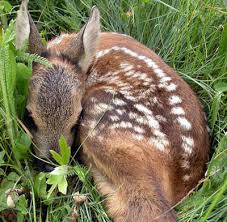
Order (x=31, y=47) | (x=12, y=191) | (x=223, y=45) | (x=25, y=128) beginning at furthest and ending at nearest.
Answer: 1. (x=223, y=45)
2. (x=31, y=47)
3. (x=25, y=128)
4. (x=12, y=191)

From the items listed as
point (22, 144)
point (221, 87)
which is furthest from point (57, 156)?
point (221, 87)

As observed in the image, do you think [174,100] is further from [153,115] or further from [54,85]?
[54,85]

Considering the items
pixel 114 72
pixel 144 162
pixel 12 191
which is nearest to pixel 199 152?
pixel 144 162

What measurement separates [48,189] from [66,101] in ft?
1.82

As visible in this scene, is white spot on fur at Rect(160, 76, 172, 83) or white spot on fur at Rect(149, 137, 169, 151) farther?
white spot on fur at Rect(160, 76, 172, 83)

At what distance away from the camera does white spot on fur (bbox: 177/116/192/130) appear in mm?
4275

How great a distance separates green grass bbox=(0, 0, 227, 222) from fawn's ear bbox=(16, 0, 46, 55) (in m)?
0.16

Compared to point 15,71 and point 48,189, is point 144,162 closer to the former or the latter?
point 48,189

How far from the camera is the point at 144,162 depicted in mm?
4086

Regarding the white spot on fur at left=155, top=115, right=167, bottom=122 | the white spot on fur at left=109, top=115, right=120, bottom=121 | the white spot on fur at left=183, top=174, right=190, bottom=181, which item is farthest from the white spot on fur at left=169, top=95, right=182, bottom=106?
the white spot on fur at left=183, top=174, right=190, bottom=181

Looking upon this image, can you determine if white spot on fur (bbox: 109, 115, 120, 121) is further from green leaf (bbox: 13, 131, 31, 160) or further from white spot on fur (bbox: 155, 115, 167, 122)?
green leaf (bbox: 13, 131, 31, 160)

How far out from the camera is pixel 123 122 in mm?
4293

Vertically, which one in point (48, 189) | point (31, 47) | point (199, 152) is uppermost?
point (31, 47)

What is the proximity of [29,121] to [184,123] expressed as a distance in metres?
Result: 0.98
